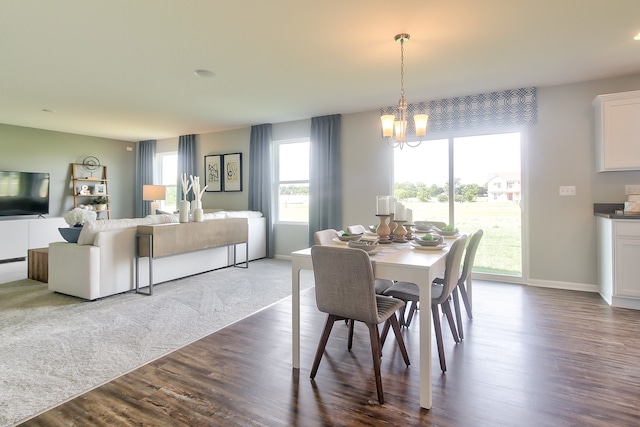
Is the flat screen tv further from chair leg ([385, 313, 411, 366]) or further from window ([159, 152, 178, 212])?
chair leg ([385, 313, 411, 366])

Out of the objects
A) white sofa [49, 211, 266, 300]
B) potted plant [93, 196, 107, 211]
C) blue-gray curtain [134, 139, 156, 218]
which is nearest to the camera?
white sofa [49, 211, 266, 300]

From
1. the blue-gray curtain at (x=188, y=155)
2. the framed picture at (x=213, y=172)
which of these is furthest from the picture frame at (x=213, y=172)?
the blue-gray curtain at (x=188, y=155)

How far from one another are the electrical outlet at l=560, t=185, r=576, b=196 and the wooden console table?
6509 millimetres

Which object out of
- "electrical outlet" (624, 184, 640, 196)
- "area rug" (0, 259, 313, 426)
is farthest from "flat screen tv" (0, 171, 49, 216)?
"electrical outlet" (624, 184, 640, 196)

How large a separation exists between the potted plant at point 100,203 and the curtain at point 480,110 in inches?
253

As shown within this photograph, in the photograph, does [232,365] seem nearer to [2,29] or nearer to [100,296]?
[100,296]

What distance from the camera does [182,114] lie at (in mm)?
5473

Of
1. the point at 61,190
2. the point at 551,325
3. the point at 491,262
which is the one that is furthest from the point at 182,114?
the point at 551,325

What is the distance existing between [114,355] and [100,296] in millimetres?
1561

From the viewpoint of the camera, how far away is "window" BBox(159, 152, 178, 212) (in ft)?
25.2

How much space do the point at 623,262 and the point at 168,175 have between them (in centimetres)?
806

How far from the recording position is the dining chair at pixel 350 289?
1.82m

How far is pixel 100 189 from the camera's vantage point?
7.46m

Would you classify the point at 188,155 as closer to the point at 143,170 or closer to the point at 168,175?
the point at 168,175
